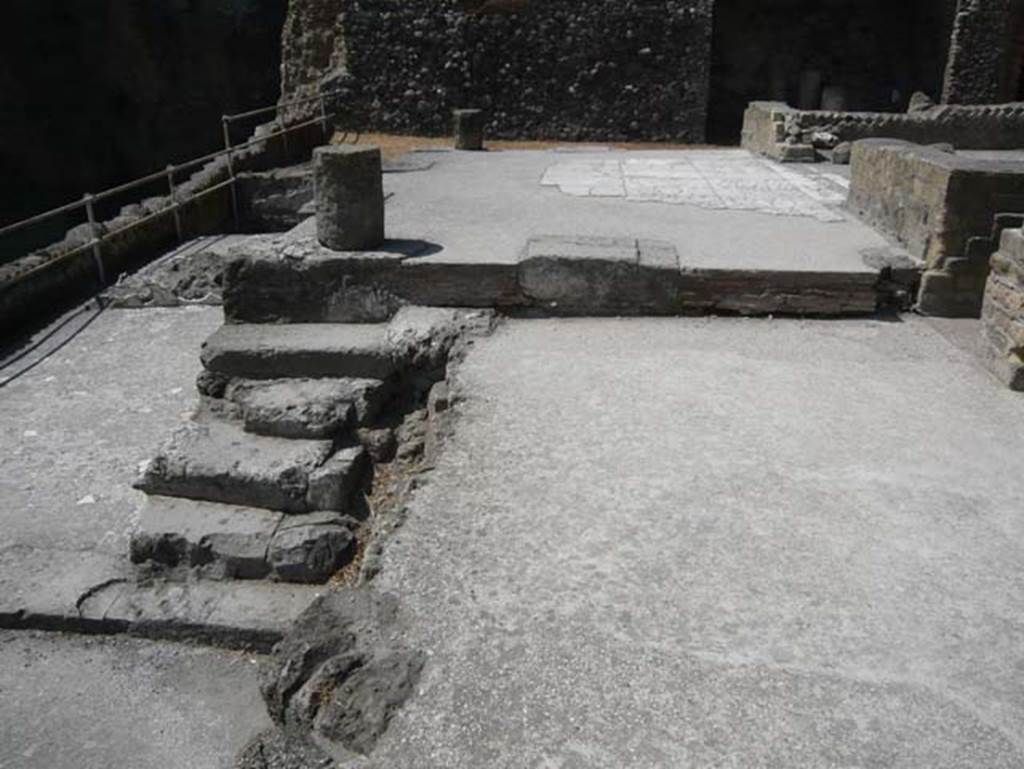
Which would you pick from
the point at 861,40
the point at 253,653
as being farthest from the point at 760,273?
the point at 861,40

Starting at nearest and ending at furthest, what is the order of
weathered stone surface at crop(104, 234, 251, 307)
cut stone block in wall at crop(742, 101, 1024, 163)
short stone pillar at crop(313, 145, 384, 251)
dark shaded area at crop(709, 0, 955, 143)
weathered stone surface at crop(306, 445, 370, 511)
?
weathered stone surface at crop(306, 445, 370, 511) → short stone pillar at crop(313, 145, 384, 251) → weathered stone surface at crop(104, 234, 251, 307) → cut stone block in wall at crop(742, 101, 1024, 163) → dark shaded area at crop(709, 0, 955, 143)

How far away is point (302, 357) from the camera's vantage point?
16.1 ft

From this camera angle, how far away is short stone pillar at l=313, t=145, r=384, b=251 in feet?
17.5

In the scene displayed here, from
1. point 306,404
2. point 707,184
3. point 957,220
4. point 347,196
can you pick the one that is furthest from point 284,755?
point 707,184

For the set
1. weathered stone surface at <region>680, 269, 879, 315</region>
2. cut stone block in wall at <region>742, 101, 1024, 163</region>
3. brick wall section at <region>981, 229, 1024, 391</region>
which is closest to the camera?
brick wall section at <region>981, 229, 1024, 391</region>

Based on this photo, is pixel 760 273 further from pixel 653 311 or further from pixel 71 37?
pixel 71 37

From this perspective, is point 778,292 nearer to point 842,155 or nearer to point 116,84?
point 842,155

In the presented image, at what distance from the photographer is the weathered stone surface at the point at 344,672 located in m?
2.45

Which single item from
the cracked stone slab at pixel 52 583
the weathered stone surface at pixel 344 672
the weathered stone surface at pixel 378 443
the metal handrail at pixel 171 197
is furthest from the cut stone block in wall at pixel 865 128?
the weathered stone surface at pixel 344 672

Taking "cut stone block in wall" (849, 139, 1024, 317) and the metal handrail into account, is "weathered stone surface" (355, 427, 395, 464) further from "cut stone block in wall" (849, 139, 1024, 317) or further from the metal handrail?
the metal handrail

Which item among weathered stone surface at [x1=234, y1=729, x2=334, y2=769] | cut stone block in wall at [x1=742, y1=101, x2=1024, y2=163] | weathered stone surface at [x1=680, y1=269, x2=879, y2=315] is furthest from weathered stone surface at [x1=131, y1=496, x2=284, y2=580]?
cut stone block in wall at [x1=742, y1=101, x2=1024, y2=163]

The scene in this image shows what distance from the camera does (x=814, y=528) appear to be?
10.2 ft

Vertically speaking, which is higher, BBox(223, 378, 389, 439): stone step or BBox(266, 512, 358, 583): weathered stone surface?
BBox(223, 378, 389, 439): stone step

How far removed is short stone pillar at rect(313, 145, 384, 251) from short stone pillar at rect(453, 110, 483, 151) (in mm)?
7159
